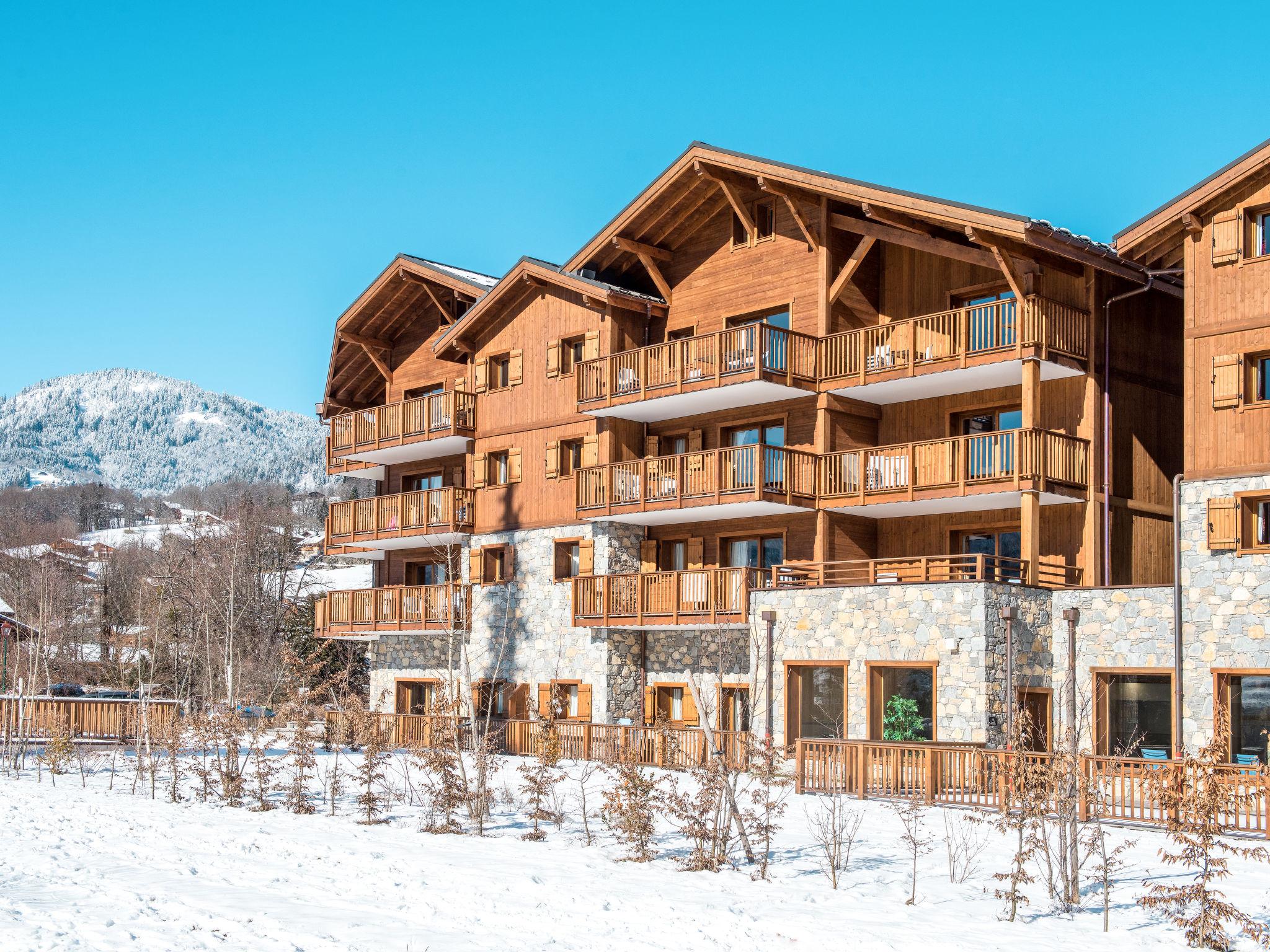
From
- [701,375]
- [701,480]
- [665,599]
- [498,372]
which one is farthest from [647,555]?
[498,372]

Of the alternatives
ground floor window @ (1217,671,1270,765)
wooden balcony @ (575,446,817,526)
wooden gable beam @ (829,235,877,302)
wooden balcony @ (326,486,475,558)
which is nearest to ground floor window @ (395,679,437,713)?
wooden balcony @ (326,486,475,558)

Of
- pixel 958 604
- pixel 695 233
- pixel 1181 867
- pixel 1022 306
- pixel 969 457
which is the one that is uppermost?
pixel 695 233

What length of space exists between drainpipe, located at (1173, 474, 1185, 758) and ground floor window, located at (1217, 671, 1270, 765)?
60 centimetres

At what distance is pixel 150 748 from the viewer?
23.7 m

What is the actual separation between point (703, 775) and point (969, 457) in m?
10.5

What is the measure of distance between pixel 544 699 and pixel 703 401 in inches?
308

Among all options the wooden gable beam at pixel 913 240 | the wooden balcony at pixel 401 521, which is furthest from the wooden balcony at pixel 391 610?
the wooden gable beam at pixel 913 240

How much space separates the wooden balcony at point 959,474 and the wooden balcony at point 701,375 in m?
1.93

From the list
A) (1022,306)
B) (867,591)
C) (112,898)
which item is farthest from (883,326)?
(112,898)

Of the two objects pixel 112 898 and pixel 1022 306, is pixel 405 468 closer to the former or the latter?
pixel 1022 306

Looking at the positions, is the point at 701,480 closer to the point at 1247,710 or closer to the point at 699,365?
the point at 699,365

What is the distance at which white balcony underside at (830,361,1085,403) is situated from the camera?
993 inches

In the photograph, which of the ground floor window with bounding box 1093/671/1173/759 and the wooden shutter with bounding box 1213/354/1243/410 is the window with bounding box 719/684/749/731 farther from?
the wooden shutter with bounding box 1213/354/1243/410

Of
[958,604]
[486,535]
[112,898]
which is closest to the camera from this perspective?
[112,898]
